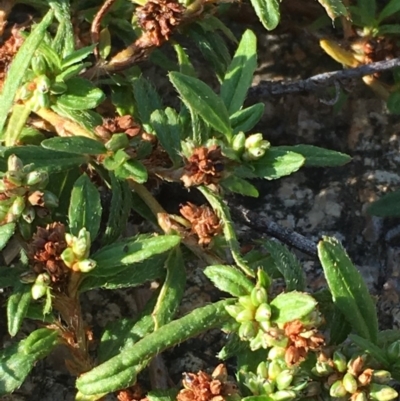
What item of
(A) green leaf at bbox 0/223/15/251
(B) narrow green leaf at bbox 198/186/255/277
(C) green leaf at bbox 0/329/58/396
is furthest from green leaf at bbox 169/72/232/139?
(C) green leaf at bbox 0/329/58/396

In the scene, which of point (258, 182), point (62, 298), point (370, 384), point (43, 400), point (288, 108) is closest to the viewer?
point (370, 384)

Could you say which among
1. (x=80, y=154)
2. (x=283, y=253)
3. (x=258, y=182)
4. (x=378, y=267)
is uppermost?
(x=80, y=154)

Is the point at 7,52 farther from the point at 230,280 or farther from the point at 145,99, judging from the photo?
the point at 230,280

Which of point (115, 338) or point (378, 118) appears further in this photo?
point (378, 118)

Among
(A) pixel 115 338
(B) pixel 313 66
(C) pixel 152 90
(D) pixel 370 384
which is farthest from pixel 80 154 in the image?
(B) pixel 313 66

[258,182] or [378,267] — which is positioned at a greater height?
[258,182]

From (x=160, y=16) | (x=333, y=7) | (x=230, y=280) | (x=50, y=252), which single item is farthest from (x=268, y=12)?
(x=50, y=252)

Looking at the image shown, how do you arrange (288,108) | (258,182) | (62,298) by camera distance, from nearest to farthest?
(62,298), (258,182), (288,108)

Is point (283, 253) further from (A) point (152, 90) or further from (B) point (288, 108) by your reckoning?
(B) point (288, 108)
